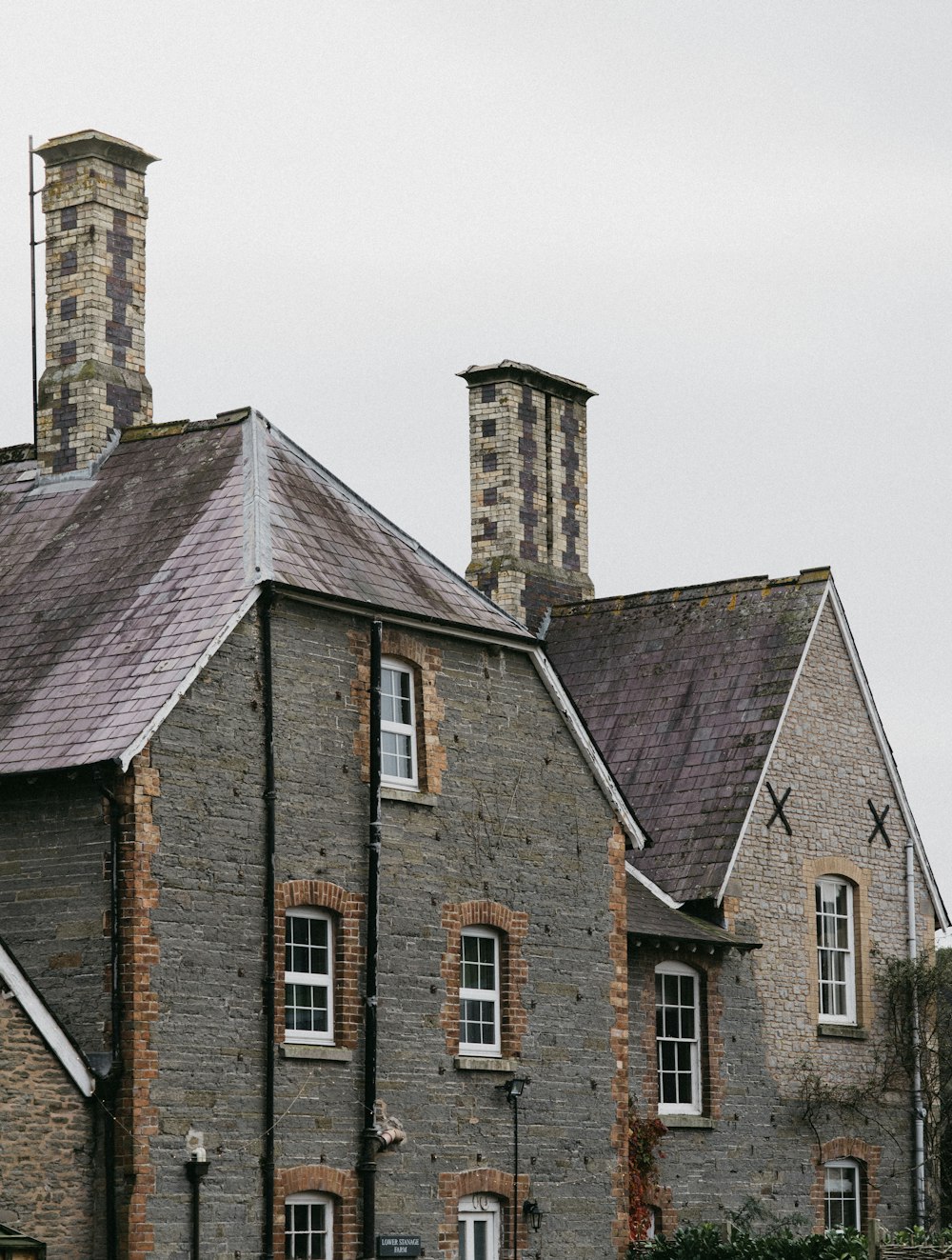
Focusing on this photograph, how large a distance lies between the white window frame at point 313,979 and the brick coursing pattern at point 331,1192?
1256 mm

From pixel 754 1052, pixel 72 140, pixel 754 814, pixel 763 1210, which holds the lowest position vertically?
pixel 763 1210

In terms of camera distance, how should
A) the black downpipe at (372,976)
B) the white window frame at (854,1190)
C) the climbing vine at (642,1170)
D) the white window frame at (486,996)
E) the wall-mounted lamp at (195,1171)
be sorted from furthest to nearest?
the white window frame at (854,1190) → the climbing vine at (642,1170) → the white window frame at (486,996) → the black downpipe at (372,976) → the wall-mounted lamp at (195,1171)

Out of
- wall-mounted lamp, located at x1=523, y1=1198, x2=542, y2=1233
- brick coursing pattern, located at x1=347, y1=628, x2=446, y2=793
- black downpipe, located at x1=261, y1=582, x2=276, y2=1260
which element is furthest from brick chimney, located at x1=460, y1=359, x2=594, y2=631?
black downpipe, located at x1=261, y1=582, x2=276, y2=1260

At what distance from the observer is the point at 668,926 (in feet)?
98.8

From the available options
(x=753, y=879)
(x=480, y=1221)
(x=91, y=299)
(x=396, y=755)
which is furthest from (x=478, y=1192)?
(x=91, y=299)

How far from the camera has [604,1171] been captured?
28.3 m

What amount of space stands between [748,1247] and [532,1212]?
2637 millimetres

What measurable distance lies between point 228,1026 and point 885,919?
13573 millimetres

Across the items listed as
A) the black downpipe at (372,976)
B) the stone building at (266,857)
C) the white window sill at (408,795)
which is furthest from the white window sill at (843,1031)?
the black downpipe at (372,976)

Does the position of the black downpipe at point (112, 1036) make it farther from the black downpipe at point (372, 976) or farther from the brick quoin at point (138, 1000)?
the black downpipe at point (372, 976)

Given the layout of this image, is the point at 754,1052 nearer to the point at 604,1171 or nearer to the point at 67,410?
the point at 604,1171

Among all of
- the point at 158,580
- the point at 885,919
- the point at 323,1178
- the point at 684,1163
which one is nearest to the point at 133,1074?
the point at 323,1178

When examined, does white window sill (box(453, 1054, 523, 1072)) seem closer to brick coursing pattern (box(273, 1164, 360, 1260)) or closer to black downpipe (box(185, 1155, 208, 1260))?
brick coursing pattern (box(273, 1164, 360, 1260))

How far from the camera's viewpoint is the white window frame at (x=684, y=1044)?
99.7 ft
